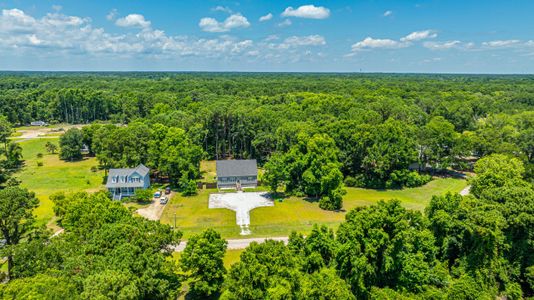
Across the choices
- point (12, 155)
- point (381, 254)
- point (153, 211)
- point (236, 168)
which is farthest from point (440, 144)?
point (12, 155)

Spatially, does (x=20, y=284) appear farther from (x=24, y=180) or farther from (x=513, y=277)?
(x=24, y=180)

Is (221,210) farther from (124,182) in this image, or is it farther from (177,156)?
(124,182)

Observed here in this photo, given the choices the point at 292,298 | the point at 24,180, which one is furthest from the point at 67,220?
the point at 24,180

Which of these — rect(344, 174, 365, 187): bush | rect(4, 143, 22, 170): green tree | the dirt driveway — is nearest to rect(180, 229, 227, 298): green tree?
the dirt driveway

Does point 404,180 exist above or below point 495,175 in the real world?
below

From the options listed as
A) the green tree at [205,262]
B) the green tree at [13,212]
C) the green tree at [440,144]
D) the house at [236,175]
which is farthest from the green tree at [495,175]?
the green tree at [13,212]

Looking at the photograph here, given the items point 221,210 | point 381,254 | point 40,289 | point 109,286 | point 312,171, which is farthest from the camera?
point 312,171
